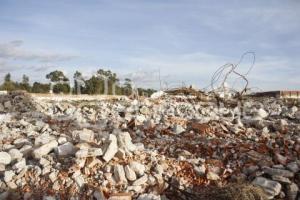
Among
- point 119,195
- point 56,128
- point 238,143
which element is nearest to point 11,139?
point 56,128

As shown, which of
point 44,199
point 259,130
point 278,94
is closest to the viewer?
point 44,199

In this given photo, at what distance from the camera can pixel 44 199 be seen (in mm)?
5160

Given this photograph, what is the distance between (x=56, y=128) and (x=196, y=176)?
3.64 m

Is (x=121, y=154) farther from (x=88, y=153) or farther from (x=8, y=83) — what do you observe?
(x=8, y=83)

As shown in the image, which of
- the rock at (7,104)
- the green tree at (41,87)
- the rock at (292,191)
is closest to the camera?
the rock at (292,191)

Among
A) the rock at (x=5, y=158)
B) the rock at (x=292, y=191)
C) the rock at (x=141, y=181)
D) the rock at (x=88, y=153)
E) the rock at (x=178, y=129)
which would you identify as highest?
the rock at (x=178, y=129)

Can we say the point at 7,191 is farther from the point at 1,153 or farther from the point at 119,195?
the point at 119,195

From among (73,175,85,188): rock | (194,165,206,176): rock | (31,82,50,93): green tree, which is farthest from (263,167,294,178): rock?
(31,82,50,93): green tree

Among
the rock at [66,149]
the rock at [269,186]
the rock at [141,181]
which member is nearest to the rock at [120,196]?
the rock at [141,181]

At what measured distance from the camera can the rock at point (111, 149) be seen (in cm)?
577

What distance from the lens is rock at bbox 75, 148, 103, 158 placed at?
5.74 metres

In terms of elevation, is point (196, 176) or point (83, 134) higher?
point (83, 134)

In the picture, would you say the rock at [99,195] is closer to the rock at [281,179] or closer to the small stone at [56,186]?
the small stone at [56,186]

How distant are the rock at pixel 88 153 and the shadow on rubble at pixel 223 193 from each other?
1.02 meters
